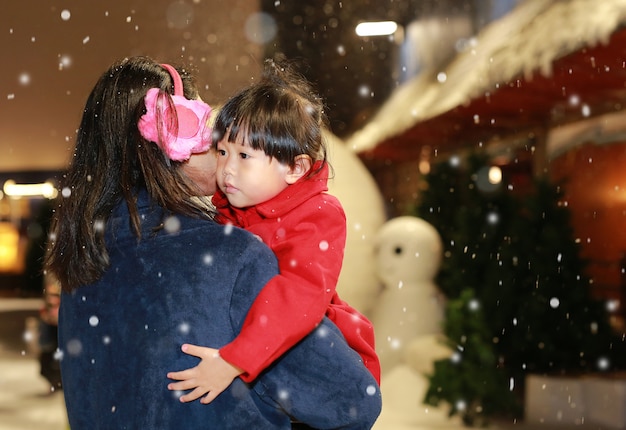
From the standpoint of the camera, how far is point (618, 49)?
9.15 ft

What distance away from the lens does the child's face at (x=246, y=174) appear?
1.08 meters

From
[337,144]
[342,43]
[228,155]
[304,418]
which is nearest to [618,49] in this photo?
[337,144]

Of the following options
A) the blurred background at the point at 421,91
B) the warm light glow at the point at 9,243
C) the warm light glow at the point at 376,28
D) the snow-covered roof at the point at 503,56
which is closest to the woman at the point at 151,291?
the snow-covered roof at the point at 503,56

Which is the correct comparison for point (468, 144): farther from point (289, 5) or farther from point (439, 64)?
point (289, 5)

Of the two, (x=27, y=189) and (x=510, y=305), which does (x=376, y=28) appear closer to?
(x=510, y=305)

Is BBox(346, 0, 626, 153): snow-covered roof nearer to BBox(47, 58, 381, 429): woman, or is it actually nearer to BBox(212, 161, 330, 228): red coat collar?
BBox(212, 161, 330, 228): red coat collar

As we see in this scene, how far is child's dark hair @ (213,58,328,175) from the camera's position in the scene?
1086mm

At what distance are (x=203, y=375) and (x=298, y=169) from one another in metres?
0.35

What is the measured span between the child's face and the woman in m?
0.10

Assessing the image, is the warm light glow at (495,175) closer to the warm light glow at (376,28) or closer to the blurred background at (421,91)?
the blurred background at (421,91)

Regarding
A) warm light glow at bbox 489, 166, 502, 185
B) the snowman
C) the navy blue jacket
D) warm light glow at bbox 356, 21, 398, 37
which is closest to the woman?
the navy blue jacket

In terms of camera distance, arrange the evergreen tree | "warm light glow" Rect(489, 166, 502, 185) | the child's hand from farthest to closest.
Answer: "warm light glow" Rect(489, 166, 502, 185) < the evergreen tree < the child's hand

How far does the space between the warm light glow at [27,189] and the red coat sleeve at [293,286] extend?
12.4 ft

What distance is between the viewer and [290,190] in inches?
43.6
